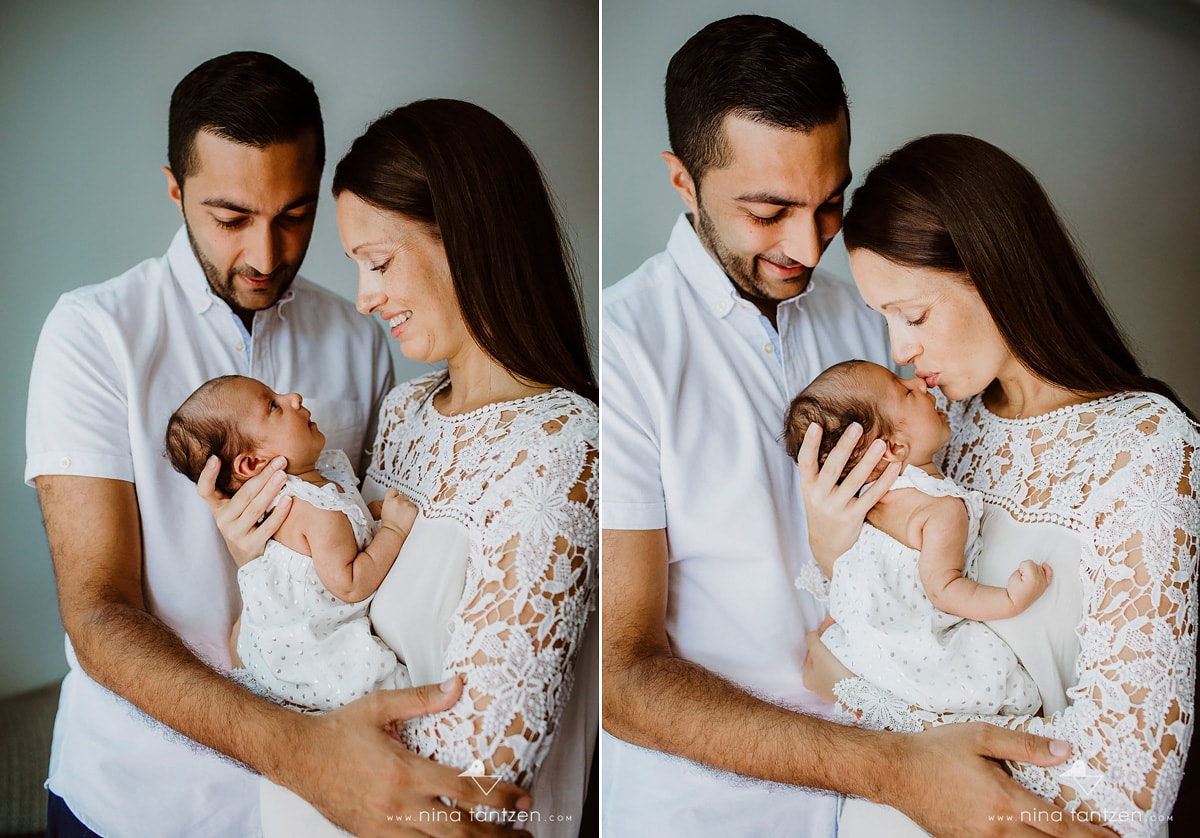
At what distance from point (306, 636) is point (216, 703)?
0.23 metres

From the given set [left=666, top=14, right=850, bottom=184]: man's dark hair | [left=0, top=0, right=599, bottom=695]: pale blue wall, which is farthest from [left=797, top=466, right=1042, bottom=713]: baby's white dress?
[left=0, top=0, right=599, bottom=695]: pale blue wall

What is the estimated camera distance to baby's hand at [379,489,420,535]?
191 centimetres

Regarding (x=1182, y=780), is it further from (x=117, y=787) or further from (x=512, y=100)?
(x=117, y=787)

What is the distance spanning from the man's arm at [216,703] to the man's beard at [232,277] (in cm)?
40

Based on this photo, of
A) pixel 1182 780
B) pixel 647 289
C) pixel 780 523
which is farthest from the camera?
pixel 647 289

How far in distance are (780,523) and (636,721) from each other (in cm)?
48

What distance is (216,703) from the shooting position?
6.18 feet

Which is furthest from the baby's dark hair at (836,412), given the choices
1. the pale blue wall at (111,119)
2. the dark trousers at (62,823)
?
the dark trousers at (62,823)

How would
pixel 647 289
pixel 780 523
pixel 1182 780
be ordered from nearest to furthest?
1. pixel 1182 780
2. pixel 780 523
3. pixel 647 289

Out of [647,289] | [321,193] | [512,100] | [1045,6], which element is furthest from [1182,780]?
[321,193]

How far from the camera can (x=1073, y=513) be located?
1769mm

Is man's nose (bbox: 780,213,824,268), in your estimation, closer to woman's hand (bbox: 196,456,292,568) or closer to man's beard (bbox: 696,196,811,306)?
man's beard (bbox: 696,196,811,306)

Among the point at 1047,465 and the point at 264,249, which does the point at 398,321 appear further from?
the point at 1047,465

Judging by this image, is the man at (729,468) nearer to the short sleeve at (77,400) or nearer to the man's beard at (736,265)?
the man's beard at (736,265)
